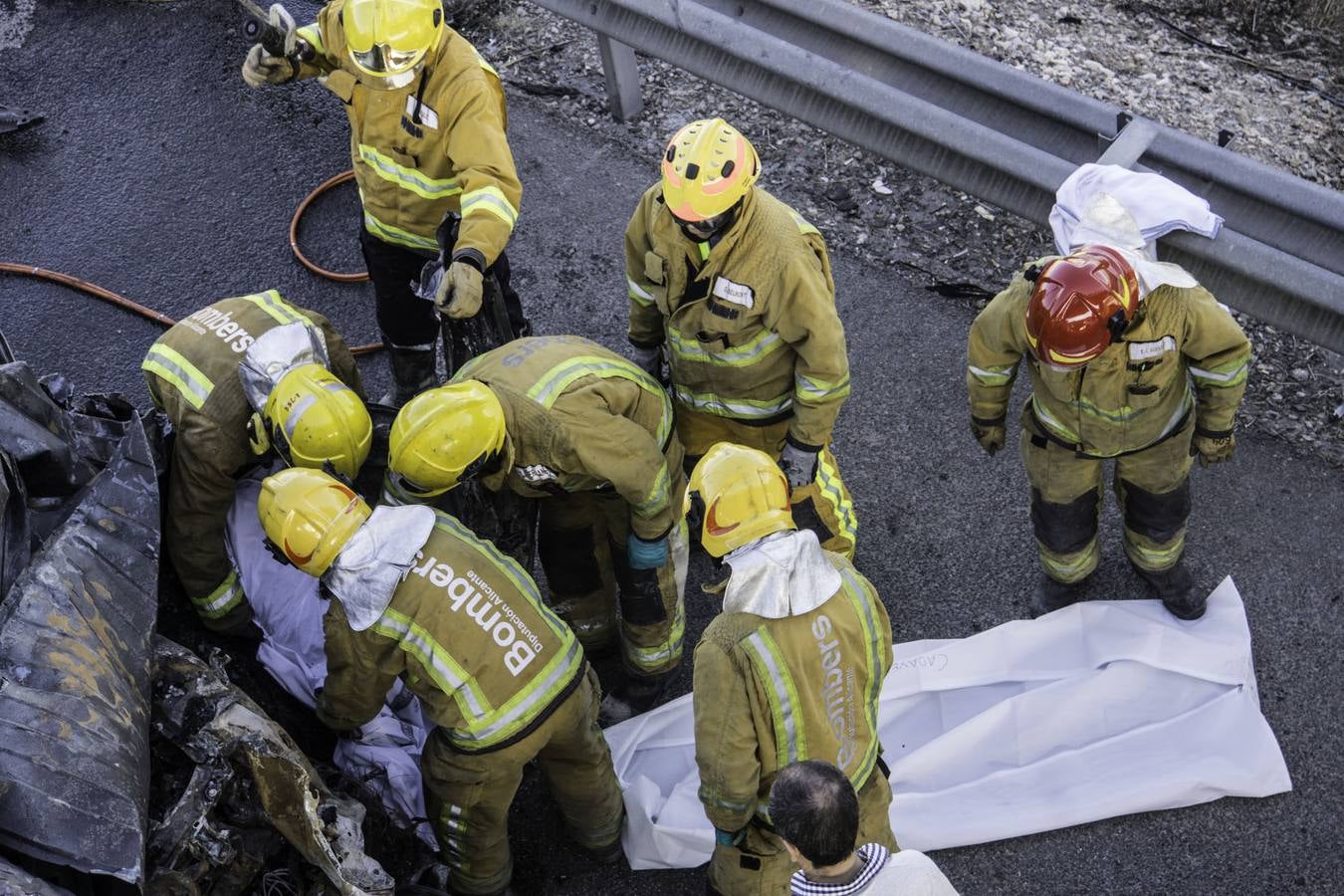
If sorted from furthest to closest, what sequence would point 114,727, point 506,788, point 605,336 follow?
point 605,336 < point 506,788 < point 114,727

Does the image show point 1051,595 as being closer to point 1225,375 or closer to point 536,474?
point 1225,375

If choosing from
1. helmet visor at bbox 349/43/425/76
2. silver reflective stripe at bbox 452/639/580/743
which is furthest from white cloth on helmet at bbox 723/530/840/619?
helmet visor at bbox 349/43/425/76

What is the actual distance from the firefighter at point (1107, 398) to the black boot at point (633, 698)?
1.33 m

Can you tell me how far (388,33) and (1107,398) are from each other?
2.61m

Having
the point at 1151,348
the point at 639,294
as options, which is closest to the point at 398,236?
the point at 639,294

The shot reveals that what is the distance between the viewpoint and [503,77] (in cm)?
621

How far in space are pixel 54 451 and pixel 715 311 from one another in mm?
1959

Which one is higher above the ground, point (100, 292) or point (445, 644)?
point (445, 644)

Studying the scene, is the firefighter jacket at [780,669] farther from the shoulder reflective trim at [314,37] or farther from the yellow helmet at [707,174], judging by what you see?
the shoulder reflective trim at [314,37]

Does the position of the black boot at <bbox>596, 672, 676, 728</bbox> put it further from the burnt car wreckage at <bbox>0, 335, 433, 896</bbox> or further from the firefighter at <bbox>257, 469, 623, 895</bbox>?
the burnt car wreckage at <bbox>0, 335, 433, 896</bbox>

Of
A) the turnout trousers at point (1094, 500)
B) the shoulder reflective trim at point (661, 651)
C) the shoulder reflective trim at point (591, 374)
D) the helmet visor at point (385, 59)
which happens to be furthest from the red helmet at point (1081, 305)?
the helmet visor at point (385, 59)

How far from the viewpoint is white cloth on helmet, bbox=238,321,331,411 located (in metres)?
3.72

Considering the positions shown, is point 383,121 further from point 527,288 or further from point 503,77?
point 503,77

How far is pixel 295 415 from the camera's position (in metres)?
3.55
